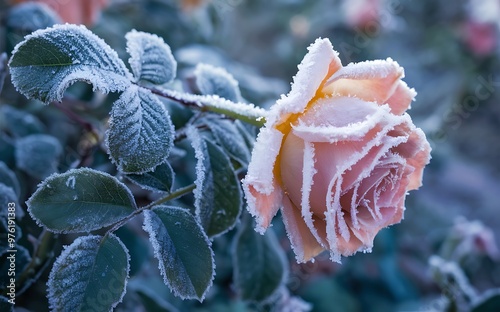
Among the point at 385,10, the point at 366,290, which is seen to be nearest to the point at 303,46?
the point at 385,10

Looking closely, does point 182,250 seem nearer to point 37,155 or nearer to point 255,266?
point 255,266

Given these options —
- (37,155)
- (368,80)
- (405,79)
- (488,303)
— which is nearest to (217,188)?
(368,80)

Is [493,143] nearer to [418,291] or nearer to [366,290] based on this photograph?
[418,291]

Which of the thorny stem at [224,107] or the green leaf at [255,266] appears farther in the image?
the green leaf at [255,266]

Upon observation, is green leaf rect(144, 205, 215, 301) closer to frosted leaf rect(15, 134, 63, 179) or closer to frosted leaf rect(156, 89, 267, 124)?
frosted leaf rect(156, 89, 267, 124)

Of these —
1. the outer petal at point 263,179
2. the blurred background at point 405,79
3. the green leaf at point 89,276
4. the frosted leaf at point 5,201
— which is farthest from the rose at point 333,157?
the blurred background at point 405,79

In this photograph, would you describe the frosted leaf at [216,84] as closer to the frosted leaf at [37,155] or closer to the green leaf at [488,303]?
the frosted leaf at [37,155]
